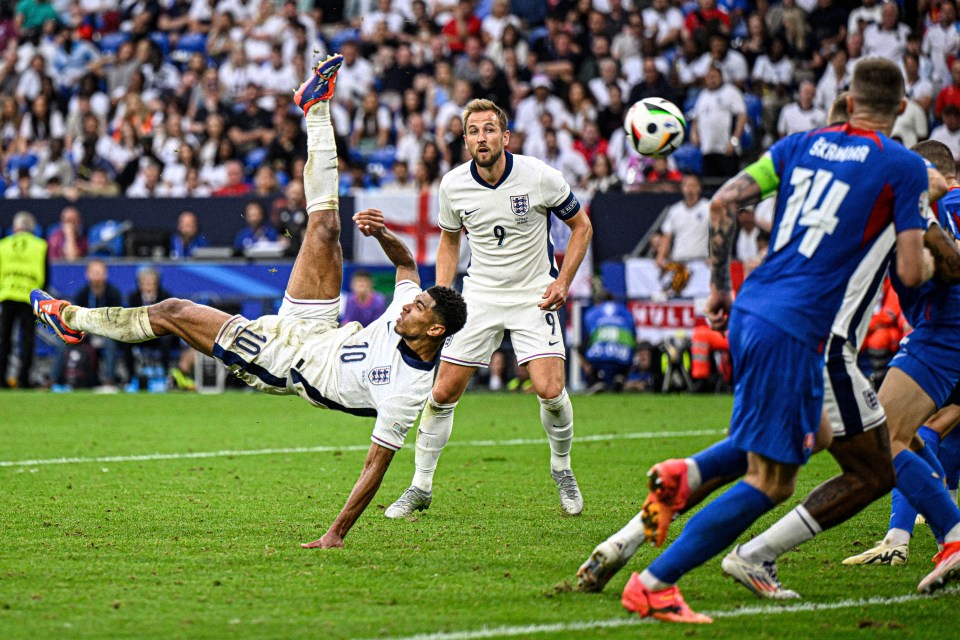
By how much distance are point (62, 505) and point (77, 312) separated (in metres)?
1.38

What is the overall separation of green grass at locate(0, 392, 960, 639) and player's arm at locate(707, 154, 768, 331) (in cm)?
131

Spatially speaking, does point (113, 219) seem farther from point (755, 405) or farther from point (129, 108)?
point (755, 405)

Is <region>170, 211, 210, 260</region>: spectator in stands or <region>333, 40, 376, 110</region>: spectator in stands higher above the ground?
<region>333, 40, 376, 110</region>: spectator in stands

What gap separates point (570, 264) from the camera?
334 inches

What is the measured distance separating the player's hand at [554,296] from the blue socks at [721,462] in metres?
2.89

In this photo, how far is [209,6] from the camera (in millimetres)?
25828

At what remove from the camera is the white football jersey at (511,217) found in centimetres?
870

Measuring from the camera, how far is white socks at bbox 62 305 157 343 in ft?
25.2

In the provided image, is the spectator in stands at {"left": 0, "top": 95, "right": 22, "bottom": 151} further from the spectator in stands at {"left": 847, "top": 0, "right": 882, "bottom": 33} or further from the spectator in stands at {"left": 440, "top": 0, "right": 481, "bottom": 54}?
the spectator in stands at {"left": 847, "top": 0, "right": 882, "bottom": 33}

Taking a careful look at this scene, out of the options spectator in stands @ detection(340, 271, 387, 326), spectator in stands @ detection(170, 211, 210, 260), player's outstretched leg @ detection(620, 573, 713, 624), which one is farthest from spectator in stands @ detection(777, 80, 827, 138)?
player's outstretched leg @ detection(620, 573, 713, 624)

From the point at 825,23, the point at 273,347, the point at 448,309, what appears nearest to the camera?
the point at 448,309

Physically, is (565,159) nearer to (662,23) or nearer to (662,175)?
(662,175)

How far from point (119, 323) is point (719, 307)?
4052mm

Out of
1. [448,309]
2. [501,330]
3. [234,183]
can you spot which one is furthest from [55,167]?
A: [448,309]
